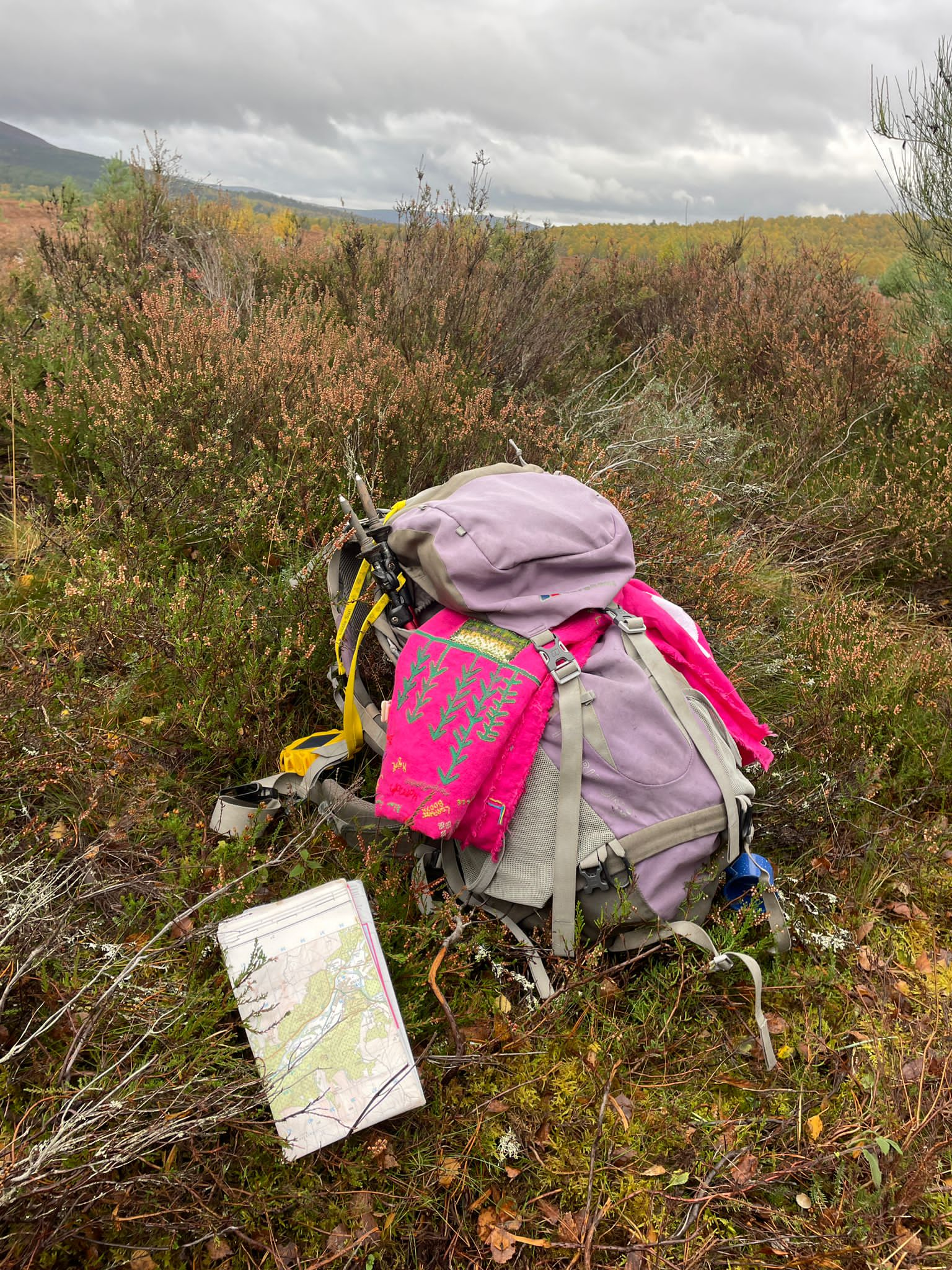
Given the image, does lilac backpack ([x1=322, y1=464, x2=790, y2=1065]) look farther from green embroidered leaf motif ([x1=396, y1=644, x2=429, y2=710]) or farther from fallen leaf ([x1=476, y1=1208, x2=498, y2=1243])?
fallen leaf ([x1=476, y1=1208, x2=498, y2=1243])

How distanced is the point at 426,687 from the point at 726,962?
1083 millimetres

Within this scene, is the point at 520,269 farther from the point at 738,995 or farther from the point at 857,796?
the point at 738,995

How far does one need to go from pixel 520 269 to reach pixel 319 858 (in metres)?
5.33

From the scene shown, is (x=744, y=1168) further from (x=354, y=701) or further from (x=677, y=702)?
(x=354, y=701)

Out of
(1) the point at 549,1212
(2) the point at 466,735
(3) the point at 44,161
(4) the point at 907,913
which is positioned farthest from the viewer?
(3) the point at 44,161

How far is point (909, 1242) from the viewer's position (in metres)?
1.55

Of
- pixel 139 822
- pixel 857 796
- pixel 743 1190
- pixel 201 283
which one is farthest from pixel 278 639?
pixel 201 283

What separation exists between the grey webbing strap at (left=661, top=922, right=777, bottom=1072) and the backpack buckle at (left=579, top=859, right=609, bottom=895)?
0.76 ft

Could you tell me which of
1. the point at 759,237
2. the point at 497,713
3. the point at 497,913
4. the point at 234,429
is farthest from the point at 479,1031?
the point at 759,237

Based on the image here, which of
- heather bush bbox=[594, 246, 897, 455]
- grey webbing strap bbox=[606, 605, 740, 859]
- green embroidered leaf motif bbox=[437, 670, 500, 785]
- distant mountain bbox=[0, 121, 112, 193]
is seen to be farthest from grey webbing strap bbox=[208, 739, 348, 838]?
distant mountain bbox=[0, 121, 112, 193]

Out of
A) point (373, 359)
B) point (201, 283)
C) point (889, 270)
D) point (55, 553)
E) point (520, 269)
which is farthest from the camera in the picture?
point (889, 270)

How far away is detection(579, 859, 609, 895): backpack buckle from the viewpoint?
1.78m

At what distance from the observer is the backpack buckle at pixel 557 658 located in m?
1.83

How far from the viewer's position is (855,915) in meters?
2.41
